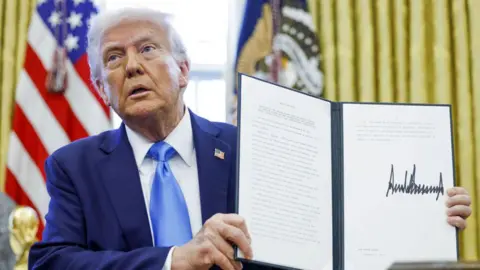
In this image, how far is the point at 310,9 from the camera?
4484 millimetres

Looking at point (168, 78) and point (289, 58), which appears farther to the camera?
point (289, 58)

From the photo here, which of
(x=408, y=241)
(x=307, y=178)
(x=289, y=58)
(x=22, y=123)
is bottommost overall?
(x=408, y=241)

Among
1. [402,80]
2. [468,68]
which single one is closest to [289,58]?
[402,80]

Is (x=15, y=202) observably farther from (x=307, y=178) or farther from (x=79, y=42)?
(x=307, y=178)

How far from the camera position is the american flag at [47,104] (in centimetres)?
432

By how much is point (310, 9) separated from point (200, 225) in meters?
2.25

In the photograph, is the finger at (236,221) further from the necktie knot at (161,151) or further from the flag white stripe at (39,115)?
the flag white stripe at (39,115)

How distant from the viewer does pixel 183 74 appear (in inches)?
109

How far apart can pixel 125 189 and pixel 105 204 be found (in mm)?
72

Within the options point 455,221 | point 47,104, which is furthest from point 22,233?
point 455,221

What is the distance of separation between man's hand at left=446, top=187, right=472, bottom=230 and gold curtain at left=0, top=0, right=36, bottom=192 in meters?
2.45

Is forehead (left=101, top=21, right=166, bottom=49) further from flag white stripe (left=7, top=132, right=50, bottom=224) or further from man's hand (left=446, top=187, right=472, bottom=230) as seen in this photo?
flag white stripe (left=7, top=132, right=50, bottom=224)

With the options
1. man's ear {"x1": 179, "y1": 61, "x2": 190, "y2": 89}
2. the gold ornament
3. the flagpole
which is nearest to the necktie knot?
man's ear {"x1": 179, "y1": 61, "x2": 190, "y2": 89}
